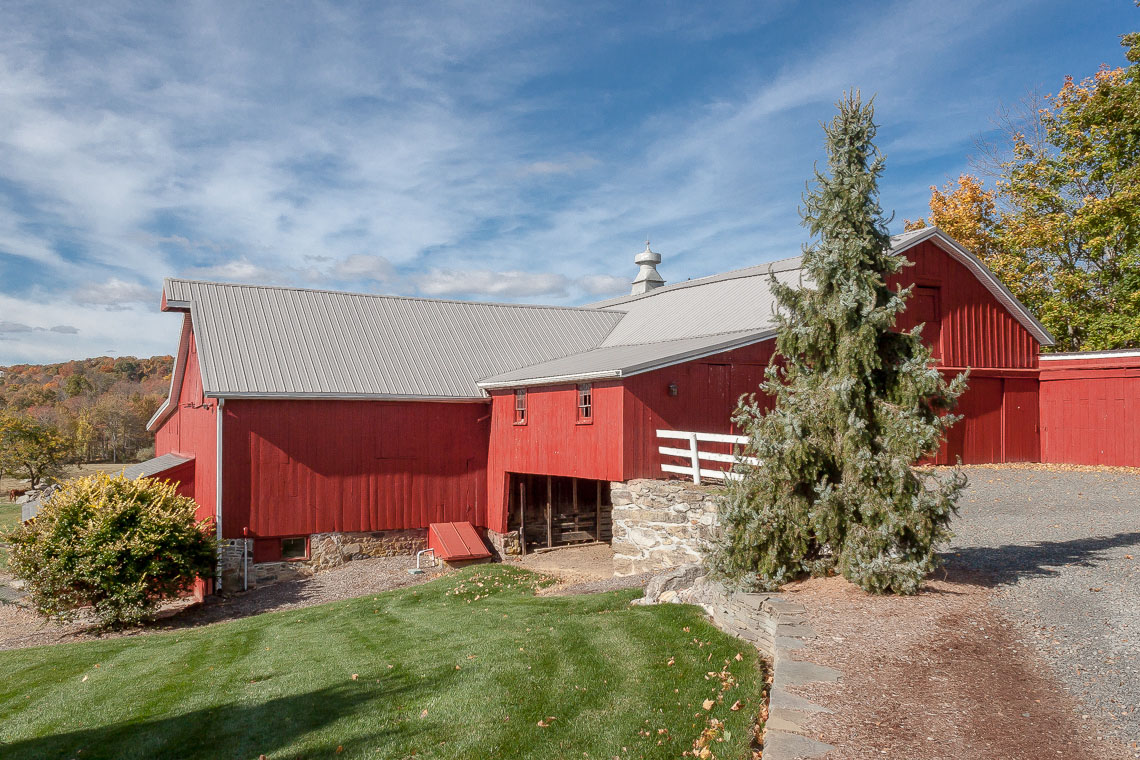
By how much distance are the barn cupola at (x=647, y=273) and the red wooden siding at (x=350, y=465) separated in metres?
13.5

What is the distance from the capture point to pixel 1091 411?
20016 millimetres

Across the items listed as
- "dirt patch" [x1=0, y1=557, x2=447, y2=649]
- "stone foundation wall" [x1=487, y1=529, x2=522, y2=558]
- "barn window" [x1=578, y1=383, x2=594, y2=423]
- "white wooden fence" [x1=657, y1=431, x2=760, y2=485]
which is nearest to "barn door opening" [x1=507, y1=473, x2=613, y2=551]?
"stone foundation wall" [x1=487, y1=529, x2=522, y2=558]

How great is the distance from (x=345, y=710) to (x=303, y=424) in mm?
11720

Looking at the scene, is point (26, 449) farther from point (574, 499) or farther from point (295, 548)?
point (574, 499)

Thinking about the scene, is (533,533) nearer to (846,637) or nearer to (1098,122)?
(846,637)

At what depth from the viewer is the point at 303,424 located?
1798 cm

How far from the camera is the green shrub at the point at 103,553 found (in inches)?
556

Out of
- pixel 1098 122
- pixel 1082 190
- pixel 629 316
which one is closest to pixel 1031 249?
pixel 1082 190

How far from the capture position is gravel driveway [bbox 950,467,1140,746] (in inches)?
227

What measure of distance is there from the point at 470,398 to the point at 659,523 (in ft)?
24.3

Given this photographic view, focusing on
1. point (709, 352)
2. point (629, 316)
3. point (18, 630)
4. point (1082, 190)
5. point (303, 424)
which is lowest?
point (18, 630)

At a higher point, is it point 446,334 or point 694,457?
point 446,334

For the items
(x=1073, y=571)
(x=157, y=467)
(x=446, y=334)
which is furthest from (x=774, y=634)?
(x=157, y=467)

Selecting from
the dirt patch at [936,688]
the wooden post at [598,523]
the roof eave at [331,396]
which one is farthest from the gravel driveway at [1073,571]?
the roof eave at [331,396]
